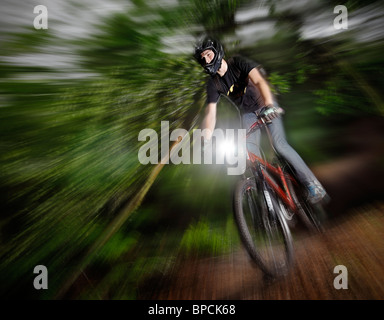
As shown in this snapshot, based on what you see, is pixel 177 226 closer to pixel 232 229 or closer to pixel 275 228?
pixel 232 229

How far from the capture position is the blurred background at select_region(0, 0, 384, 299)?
131cm

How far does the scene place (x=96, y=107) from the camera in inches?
57.7

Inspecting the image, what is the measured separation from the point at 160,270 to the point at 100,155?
0.72 metres

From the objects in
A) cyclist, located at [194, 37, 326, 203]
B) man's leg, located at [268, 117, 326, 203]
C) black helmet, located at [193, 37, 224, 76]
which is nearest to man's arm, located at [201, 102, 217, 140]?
cyclist, located at [194, 37, 326, 203]

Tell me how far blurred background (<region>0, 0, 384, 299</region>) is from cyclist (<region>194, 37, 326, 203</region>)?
1.09ft

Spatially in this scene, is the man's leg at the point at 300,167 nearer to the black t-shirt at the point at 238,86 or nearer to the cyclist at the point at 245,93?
the cyclist at the point at 245,93

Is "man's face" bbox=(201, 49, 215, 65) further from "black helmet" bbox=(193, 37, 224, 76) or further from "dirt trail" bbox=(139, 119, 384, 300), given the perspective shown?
"dirt trail" bbox=(139, 119, 384, 300)

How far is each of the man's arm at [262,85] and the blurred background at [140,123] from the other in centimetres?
50

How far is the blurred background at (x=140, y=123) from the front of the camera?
4.31ft

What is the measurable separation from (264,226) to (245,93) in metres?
0.68
